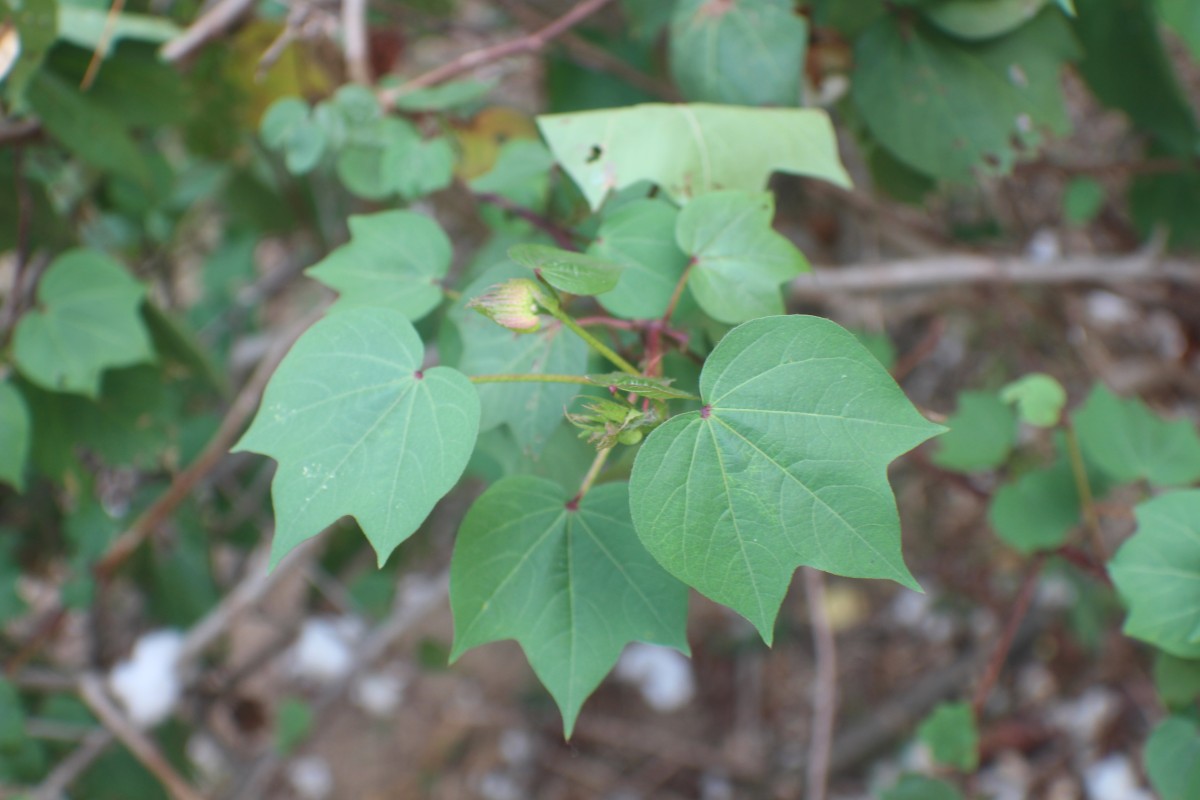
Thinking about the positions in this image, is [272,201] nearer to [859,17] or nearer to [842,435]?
[859,17]

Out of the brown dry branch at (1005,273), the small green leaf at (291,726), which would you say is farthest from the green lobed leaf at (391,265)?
the small green leaf at (291,726)

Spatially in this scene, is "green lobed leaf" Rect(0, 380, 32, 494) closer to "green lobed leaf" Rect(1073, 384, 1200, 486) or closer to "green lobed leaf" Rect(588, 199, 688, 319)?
"green lobed leaf" Rect(588, 199, 688, 319)

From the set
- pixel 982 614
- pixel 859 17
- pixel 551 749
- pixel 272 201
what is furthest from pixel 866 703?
pixel 272 201

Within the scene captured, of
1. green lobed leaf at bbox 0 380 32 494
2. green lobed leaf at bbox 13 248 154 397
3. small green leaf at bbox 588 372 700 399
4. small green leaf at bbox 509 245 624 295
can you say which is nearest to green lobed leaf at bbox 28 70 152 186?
green lobed leaf at bbox 13 248 154 397

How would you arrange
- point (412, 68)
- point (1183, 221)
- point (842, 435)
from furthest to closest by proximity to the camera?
point (412, 68)
point (1183, 221)
point (842, 435)

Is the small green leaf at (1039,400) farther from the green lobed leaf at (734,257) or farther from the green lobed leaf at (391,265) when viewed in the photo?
the green lobed leaf at (391,265)

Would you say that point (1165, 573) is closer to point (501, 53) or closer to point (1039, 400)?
point (1039, 400)
